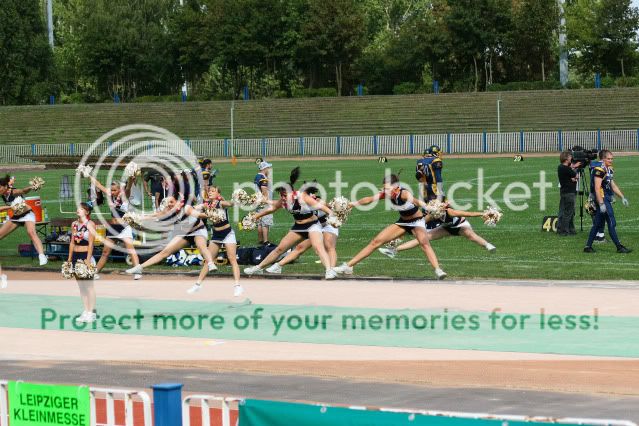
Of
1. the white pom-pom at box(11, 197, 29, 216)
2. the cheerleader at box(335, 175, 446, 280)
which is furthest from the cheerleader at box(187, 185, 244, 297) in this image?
the white pom-pom at box(11, 197, 29, 216)

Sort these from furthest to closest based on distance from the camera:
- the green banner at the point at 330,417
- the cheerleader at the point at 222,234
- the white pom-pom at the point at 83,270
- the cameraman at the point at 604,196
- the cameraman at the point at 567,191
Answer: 1. the cameraman at the point at 567,191
2. the cameraman at the point at 604,196
3. the cheerleader at the point at 222,234
4. the white pom-pom at the point at 83,270
5. the green banner at the point at 330,417

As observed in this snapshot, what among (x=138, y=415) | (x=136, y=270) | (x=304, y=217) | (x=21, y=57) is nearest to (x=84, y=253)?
(x=304, y=217)

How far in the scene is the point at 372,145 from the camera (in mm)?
65438

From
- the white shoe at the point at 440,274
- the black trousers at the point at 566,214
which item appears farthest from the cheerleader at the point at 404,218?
the black trousers at the point at 566,214

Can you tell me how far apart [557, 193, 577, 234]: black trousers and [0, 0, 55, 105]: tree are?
2682 inches

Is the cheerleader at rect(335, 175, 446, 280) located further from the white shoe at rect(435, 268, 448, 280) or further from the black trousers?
the black trousers

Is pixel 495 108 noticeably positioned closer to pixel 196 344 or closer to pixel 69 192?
pixel 69 192

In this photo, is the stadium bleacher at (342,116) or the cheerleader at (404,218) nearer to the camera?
the cheerleader at (404,218)

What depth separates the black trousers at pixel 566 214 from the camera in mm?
23578

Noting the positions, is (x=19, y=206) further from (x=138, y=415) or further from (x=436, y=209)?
(x=138, y=415)

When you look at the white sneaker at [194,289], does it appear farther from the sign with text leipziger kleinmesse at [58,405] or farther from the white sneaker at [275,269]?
the sign with text leipziger kleinmesse at [58,405]

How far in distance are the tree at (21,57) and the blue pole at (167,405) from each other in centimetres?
8291

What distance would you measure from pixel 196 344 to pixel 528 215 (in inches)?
620

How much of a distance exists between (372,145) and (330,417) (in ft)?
196
